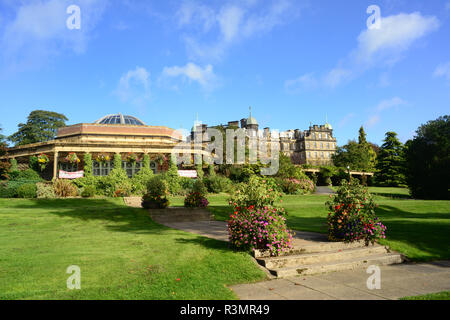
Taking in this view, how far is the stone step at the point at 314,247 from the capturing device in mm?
6820

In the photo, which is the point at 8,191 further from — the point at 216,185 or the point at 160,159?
the point at 216,185

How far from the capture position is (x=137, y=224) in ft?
42.3

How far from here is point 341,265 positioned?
22.1 feet

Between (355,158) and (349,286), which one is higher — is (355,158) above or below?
above

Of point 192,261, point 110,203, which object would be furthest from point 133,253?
point 110,203

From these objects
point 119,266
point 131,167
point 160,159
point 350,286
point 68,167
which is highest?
point 160,159

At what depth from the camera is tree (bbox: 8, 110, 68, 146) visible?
66.6m

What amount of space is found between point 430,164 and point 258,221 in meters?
37.3

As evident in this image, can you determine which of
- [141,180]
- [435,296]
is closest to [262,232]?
[435,296]

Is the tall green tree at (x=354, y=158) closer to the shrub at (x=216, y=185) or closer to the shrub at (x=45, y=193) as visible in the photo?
the shrub at (x=216, y=185)

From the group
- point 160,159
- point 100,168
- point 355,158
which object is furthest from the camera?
point 355,158
